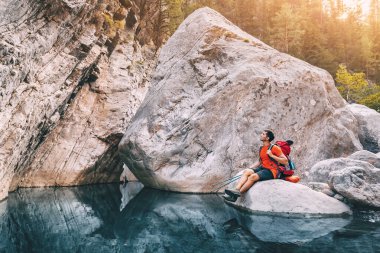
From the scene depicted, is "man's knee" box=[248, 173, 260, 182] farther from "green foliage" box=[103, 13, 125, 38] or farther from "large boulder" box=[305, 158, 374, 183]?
"green foliage" box=[103, 13, 125, 38]

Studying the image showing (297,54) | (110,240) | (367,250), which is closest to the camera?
(367,250)

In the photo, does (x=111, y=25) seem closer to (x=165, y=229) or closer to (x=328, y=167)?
(x=328, y=167)

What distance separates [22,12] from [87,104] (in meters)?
6.26

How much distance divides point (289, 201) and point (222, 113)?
5504 mm

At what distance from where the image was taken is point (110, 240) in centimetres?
664

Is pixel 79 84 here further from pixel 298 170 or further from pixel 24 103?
pixel 298 170

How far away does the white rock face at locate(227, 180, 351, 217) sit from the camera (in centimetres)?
892

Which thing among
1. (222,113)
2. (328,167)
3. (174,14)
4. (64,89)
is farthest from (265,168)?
(174,14)

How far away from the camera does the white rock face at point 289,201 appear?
8922 millimetres

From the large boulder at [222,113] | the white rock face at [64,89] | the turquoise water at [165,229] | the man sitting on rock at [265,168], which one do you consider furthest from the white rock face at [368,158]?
the white rock face at [64,89]

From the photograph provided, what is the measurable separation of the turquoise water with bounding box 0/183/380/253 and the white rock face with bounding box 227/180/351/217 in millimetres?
450

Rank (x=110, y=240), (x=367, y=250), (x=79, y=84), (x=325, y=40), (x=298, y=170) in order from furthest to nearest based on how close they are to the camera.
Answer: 1. (x=325, y=40)
2. (x=79, y=84)
3. (x=298, y=170)
4. (x=110, y=240)
5. (x=367, y=250)

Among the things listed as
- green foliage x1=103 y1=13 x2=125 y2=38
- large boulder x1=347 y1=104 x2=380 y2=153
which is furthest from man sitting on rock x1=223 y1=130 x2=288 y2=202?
green foliage x1=103 y1=13 x2=125 y2=38

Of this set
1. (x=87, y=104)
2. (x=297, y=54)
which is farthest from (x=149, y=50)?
(x=297, y=54)
